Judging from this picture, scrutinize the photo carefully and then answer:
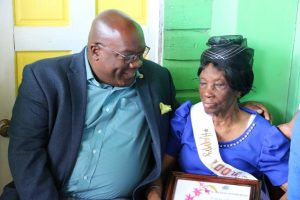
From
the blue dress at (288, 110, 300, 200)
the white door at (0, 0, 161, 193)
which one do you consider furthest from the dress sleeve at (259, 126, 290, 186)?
the white door at (0, 0, 161, 193)

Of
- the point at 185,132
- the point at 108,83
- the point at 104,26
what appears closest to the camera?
the point at 104,26

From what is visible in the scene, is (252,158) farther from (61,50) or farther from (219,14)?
(61,50)

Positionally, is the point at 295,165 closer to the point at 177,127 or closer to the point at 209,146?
the point at 209,146

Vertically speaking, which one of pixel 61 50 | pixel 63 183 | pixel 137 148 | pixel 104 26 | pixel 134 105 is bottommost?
pixel 63 183

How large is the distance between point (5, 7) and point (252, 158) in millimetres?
1329

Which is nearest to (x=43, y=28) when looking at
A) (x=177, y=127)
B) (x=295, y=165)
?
(x=177, y=127)

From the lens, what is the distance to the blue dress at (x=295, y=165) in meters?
0.97

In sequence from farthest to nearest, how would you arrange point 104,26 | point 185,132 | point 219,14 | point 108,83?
point 219,14, point 185,132, point 108,83, point 104,26

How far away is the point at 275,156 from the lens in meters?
1.53

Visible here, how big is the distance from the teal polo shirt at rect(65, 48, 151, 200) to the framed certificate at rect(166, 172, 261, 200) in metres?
0.17

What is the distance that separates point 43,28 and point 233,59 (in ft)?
3.06

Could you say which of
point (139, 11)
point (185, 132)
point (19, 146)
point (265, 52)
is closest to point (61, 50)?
point (139, 11)

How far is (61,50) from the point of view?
1.88 metres

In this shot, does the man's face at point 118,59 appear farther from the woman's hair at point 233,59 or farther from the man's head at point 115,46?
the woman's hair at point 233,59
